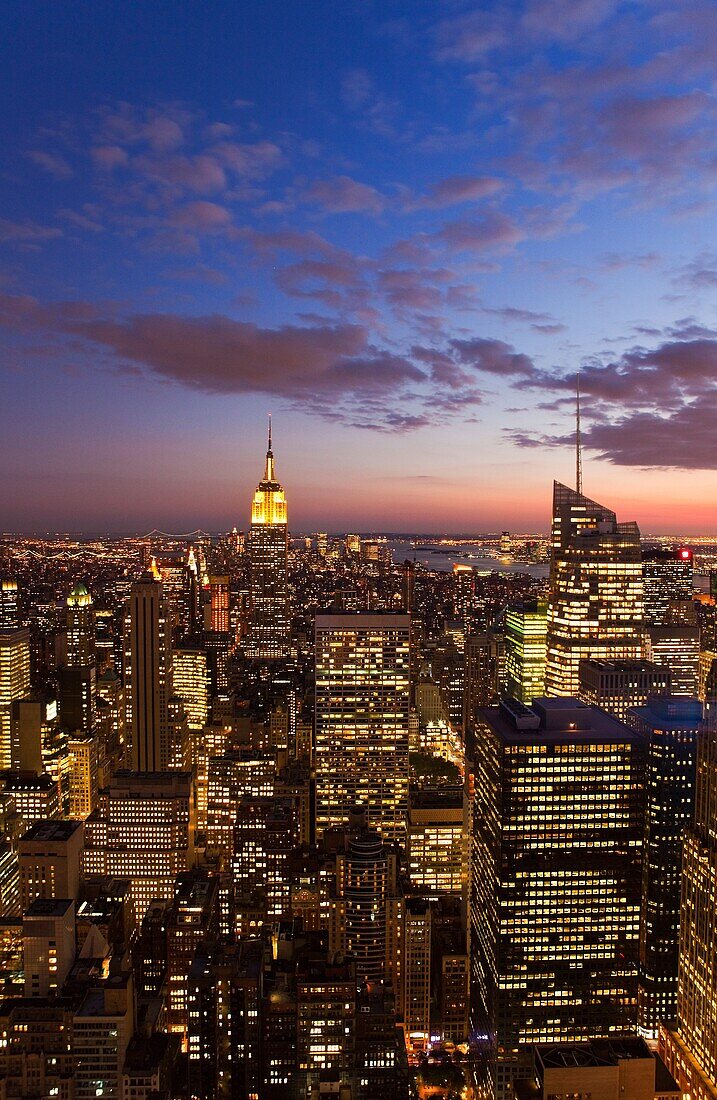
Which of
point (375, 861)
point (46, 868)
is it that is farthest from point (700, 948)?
point (46, 868)

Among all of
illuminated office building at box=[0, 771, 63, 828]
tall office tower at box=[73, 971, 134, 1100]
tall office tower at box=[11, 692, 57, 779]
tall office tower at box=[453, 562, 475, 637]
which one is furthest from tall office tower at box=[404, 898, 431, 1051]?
tall office tower at box=[453, 562, 475, 637]

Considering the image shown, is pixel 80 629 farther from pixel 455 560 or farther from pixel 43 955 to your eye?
pixel 455 560

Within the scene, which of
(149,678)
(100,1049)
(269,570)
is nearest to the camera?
(100,1049)

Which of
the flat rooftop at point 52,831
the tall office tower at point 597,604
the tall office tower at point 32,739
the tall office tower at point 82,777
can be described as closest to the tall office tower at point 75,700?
the tall office tower at point 32,739

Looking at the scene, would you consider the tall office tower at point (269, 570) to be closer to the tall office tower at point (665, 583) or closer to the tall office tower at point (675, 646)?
the tall office tower at point (665, 583)

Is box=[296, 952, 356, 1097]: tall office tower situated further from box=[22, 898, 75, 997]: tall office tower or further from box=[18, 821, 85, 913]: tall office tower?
box=[18, 821, 85, 913]: tall office tower

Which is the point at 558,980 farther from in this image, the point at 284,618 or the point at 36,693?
the point at 284,618
